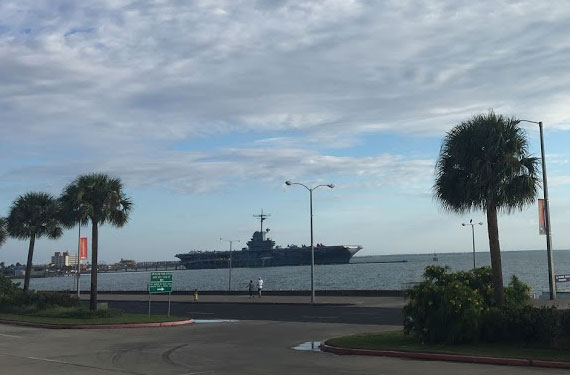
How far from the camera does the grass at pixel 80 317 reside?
29544 mm

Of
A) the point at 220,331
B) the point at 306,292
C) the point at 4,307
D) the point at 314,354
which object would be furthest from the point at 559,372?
the point at 306,292

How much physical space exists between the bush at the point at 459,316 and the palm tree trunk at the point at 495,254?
0.48m

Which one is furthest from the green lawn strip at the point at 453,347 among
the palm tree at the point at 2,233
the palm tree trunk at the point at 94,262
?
the palm tree at the point at 2,233

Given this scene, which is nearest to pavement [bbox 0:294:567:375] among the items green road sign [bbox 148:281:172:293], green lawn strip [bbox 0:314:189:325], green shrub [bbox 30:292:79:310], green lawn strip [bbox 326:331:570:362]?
green lawn strip [bbox 326:331:570:362]

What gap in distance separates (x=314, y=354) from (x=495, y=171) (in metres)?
7.59

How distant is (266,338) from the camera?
22469mm

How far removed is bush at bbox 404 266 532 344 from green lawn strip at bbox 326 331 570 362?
31 centimetres

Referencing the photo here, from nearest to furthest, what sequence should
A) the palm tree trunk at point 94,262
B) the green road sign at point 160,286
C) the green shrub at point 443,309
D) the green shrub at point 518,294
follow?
the green shrub at point 443,309
the green shrub at point 518,294
the green road sign at point 160,286
the palm tree trunk at point 94,262

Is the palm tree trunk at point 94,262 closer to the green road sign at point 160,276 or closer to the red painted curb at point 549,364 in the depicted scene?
the green road sign at point 160,276

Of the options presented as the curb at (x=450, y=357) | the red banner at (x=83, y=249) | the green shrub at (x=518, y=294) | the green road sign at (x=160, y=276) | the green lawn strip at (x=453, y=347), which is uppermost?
the red banner at (x=83, y=249)

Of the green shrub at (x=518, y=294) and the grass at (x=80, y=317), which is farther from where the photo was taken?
the grass at (x=80, y=317)

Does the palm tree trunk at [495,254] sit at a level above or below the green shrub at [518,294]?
above

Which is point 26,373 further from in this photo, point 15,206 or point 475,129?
point 15,206

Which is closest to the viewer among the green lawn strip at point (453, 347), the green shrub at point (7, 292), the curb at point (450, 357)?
the curb at point (450, 357)
